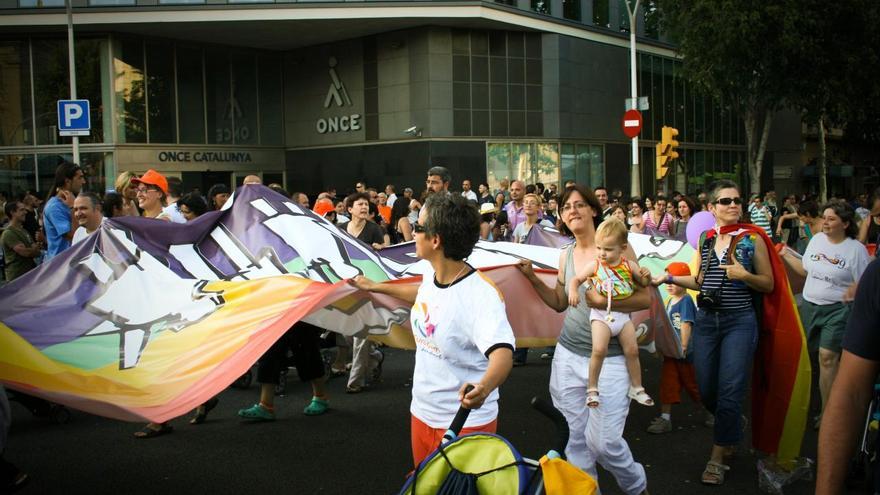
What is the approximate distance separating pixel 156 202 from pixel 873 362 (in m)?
7.46

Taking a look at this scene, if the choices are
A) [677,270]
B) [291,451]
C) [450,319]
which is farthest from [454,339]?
[291,451]

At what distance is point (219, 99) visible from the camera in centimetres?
3516

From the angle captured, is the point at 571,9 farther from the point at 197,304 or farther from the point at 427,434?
the point at 427,434

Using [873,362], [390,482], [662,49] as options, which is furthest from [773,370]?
[662,49]

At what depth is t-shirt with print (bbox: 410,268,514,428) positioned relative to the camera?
148 inches

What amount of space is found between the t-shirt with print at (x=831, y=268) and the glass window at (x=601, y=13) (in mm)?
30770

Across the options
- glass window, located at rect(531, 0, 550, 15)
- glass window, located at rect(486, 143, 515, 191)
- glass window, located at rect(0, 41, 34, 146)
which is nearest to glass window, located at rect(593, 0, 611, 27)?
glass window, located at rect(531, 0, 550, 15)

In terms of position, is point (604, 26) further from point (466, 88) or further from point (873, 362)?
point (873, 362)

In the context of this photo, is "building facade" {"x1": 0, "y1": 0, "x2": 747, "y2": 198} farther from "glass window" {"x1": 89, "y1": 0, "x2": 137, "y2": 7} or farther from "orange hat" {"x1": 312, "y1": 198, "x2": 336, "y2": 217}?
"orange hat" {"x1": 312, "y1": 198, "x2": 336, "y2": 217}

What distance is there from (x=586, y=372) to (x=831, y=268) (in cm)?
340

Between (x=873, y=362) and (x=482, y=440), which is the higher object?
(x=873, y=362)

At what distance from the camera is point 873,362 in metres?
2.63

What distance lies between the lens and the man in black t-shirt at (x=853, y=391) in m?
2.60

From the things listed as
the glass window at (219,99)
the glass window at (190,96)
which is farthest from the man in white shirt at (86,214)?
the glass window at (219,99)
